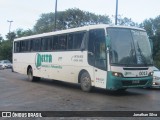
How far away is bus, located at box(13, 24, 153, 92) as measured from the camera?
15438 millimetres

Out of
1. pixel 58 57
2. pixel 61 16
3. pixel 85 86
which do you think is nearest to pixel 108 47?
pixel 85 86

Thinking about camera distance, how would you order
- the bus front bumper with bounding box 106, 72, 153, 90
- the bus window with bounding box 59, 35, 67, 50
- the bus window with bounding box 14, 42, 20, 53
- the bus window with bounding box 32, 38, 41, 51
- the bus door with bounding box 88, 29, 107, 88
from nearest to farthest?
the bus front bumper with bounding box 106, 72, 153, 90, the bus door with bounding box 88, 29, 107, 88, the bus window with bounding box 59, 35, 67, 50, the bus window with bounding box 32, 38, 41, 51, the bus window with bounding box 14, 42, 20, 53

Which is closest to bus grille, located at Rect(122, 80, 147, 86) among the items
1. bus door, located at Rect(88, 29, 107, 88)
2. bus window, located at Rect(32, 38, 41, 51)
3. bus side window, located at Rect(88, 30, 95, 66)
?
bus door, located at Rect(88, 29, 107, 88)

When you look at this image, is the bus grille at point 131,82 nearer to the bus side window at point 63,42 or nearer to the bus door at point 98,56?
the bus door at point 98,56

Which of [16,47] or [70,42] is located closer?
[70,42]

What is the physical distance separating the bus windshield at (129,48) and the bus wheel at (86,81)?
2.01 meters

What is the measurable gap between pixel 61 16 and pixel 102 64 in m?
64.3

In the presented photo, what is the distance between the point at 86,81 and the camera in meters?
17.0

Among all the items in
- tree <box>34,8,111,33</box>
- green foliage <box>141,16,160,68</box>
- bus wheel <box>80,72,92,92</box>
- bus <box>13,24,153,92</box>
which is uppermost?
tree <box>34,8,111,33</box>

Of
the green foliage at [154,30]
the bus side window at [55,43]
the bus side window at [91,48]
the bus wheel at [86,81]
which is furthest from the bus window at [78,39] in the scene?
the green foliage at [154,30]

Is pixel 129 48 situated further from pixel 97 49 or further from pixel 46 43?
pixel 46 43

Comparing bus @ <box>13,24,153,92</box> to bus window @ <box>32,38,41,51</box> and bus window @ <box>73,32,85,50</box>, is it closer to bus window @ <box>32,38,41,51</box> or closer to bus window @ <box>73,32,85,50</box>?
bus window @ <box>73,32,85,50</box>

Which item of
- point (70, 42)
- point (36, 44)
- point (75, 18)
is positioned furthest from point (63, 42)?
point (75, 18)

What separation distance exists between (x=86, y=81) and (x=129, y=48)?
2.73 meters
